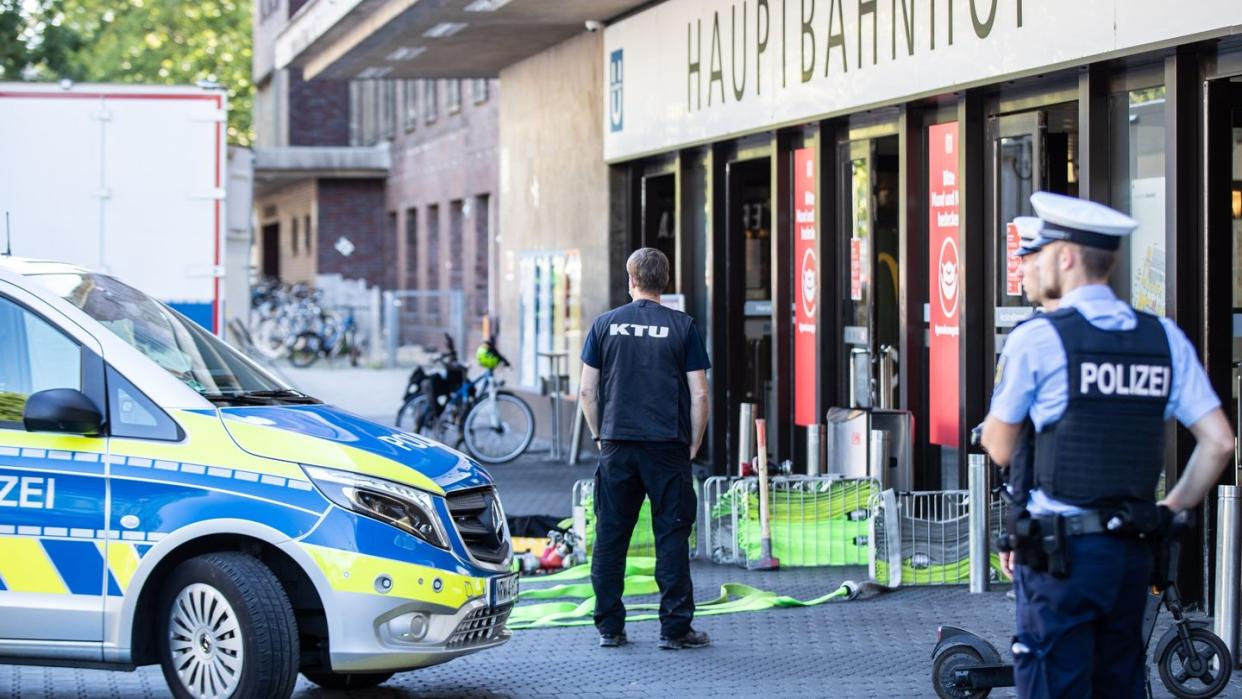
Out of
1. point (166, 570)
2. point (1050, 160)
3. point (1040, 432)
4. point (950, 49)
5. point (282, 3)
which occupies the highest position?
point (282, 3)

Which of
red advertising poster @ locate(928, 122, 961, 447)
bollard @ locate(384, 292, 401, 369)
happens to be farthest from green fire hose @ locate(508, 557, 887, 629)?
bollard @ locate(384, 292, 401, 369)

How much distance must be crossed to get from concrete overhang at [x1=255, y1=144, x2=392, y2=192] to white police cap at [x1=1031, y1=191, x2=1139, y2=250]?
3534 cm

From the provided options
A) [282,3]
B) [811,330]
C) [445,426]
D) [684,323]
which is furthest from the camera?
[282,3]

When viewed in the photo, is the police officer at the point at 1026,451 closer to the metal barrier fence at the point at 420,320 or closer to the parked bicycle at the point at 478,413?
the parked bicycle at the point at 478,413

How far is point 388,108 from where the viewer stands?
40.3 metres

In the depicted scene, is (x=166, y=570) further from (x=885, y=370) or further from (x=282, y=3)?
(x=282, y=3)

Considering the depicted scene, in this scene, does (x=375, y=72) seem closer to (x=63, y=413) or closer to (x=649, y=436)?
(x=649, y=436)

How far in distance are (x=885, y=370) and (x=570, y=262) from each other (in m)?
6.27

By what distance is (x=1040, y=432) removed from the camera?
16.5ft

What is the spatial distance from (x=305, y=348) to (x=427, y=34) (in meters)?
18.9

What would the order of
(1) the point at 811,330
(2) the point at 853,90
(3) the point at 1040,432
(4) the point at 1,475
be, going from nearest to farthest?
(3) the point at 1040,432 < (4) the point at 1,475 < (2) the point at 853,90 < (1) the point at 811,330

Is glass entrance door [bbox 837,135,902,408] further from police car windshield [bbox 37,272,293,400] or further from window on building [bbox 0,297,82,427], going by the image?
window on building [bbox 0,297,82,427]

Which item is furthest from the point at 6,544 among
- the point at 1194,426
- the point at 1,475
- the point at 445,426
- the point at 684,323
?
the point at 445,426

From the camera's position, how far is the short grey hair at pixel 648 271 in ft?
28.6
